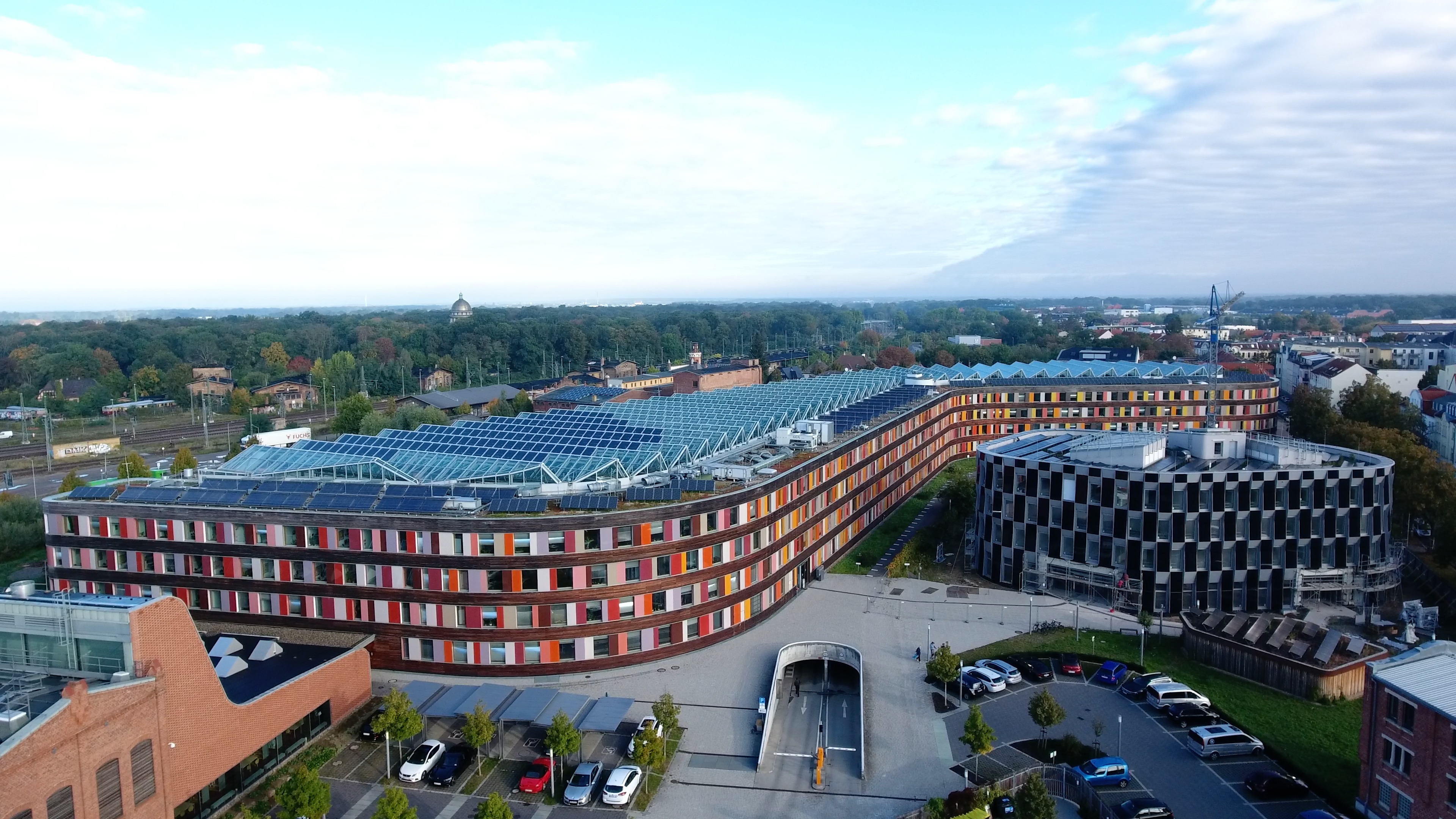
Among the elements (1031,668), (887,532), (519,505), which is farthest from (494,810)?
(887,532)

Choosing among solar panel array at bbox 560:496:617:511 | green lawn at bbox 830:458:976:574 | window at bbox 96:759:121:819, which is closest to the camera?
window at bbox 96:759:121:819

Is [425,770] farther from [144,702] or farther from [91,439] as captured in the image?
[91,439]

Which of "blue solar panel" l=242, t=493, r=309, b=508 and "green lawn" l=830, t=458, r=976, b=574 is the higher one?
"blue solar panel" l=242, t=493, r=309, b=508

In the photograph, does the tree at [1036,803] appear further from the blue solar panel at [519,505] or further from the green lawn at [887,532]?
the green lawn at [887,532]

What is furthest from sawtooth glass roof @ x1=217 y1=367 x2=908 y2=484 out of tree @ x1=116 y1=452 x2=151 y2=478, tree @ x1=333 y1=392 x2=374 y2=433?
tree @ x1=333 y1=392 x2=374 y2=433

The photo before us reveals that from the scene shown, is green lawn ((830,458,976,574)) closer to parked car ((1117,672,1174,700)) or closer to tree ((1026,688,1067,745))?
parked car ((1117,672,1174,700))

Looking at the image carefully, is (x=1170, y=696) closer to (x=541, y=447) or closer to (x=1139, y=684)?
(x=1139, y=684)

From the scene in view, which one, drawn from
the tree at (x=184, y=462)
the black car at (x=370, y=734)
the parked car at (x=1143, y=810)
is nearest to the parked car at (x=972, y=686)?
the parked car at (x=1143, y=810)
